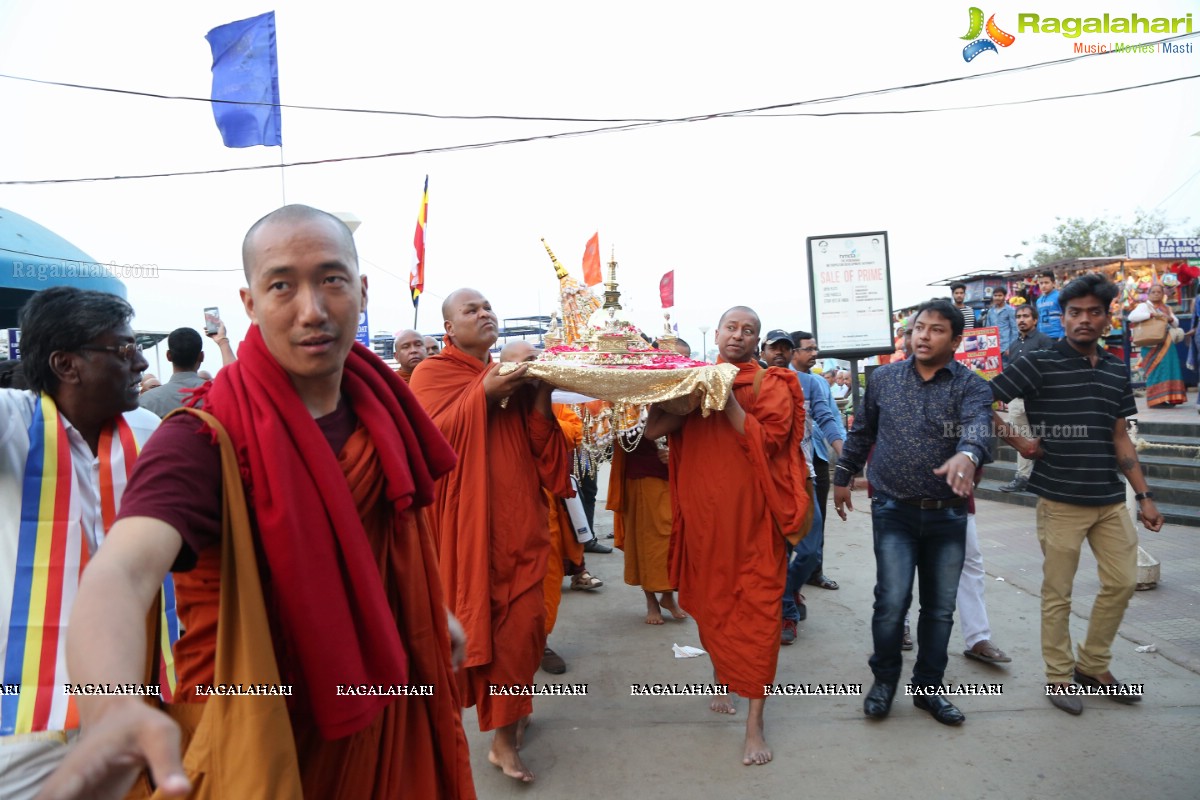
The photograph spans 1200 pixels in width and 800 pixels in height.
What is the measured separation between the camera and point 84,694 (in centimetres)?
88

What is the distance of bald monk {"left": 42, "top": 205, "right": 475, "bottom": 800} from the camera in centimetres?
110

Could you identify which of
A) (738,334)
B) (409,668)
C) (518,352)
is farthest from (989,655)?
(409,668)

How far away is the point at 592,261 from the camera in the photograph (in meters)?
11.2

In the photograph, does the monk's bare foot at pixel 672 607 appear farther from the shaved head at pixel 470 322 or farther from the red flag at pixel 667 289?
the red flag at pixel 667 289

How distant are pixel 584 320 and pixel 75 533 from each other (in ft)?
12.4

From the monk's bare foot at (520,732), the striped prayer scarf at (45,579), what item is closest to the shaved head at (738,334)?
the monk's bare foot at (520,732)

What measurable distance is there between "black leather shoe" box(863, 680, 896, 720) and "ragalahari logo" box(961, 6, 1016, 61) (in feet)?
25.3

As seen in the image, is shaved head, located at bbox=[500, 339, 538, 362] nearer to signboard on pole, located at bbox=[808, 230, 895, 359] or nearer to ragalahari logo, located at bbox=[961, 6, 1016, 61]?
signboard on pole, located at bbox=[808, 230, 895, 359]

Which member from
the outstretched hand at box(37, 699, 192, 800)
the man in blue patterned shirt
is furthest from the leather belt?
the outstretched hand at box(37, 699, 192, 800)

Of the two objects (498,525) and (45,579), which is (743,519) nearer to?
(498,525)

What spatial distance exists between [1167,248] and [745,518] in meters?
21.2

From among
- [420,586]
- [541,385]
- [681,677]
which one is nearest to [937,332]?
[541,385]

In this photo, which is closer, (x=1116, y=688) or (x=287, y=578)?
(x=287, y=578)

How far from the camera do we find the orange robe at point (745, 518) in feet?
11.2
